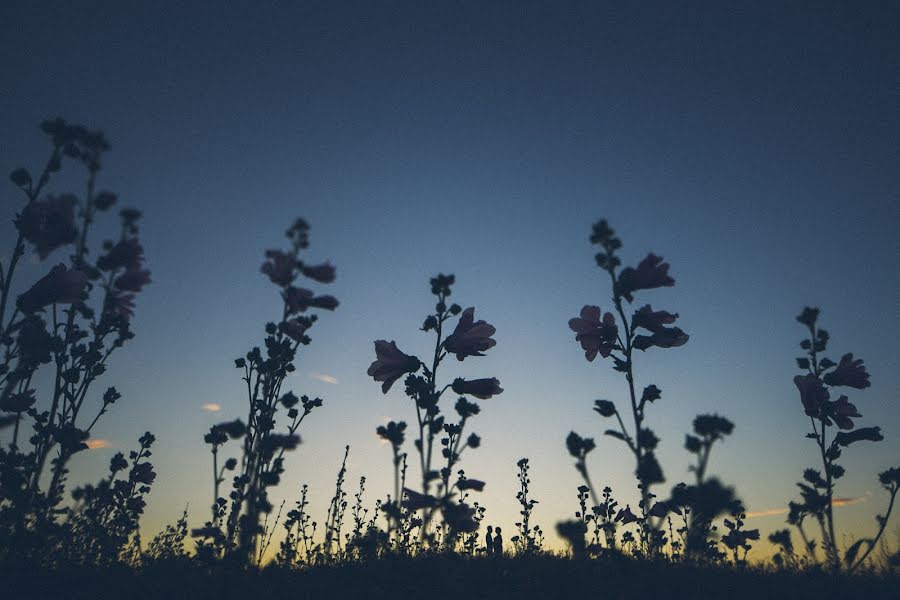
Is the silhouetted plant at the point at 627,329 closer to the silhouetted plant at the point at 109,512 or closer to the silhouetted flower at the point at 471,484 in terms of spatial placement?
the silhouetted flower at the point at 471,484

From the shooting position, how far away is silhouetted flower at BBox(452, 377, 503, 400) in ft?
15.8

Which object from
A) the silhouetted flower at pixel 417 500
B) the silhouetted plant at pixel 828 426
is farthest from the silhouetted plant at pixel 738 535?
the silhouetted flower at pixel 417 500

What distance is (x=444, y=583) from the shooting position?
166 inches

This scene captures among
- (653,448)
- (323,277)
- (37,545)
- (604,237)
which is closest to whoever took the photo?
(653,448)

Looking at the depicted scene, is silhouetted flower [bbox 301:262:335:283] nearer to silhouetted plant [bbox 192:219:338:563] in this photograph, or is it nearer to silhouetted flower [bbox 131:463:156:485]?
silhouetted plant [bbox 192:219:338:563]

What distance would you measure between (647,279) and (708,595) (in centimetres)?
275

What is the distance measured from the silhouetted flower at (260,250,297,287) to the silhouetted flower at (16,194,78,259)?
182cm

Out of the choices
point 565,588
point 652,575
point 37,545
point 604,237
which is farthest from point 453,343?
point 37,545

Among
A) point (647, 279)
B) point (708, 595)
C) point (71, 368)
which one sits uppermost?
point (647, 279)

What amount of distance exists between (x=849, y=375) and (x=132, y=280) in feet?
29.1

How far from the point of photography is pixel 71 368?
16.3 ft

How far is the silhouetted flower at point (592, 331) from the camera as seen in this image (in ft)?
15.0

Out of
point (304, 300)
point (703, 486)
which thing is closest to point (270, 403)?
point (304, 300)

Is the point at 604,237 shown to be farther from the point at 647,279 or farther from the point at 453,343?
the point at 453,343
